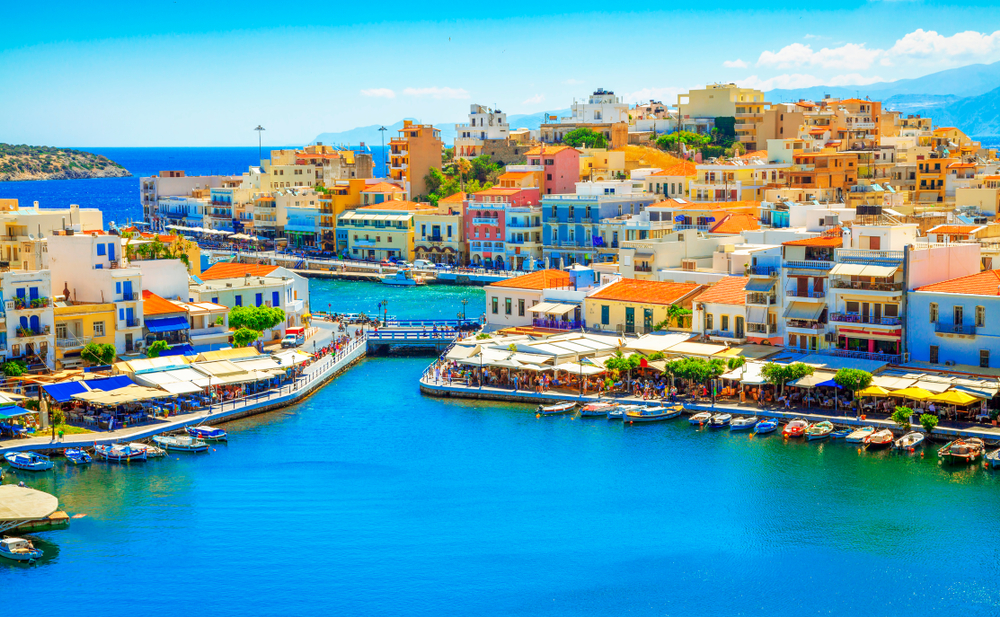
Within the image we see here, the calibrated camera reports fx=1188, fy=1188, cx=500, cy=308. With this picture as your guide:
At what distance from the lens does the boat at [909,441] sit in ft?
128

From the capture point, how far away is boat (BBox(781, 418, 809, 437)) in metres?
41.1

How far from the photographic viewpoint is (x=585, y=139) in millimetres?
116562

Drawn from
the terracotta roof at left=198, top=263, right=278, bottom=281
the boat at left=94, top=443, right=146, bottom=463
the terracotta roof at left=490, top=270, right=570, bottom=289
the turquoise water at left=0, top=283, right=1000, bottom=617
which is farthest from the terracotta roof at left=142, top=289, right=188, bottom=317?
the terracotta roof at left=490, top=270, right=570, bottom=289

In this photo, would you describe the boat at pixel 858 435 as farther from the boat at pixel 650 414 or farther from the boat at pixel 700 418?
the boat at pixel 650 414

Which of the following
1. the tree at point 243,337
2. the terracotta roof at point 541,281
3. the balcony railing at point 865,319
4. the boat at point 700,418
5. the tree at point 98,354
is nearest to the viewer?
the boat at point 700,418

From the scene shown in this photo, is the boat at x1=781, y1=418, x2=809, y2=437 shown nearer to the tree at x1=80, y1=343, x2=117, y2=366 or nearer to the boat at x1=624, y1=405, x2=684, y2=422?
the boat at x1=624, y1=405, x2=684, y2=422

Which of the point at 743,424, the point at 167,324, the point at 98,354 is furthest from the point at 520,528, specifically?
the point at 167,324

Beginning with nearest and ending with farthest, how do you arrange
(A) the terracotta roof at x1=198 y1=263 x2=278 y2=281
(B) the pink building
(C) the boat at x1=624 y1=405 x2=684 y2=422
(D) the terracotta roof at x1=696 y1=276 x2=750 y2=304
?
(C) the boat at x1=624 y1=405 x2=684 y2=422 < (D) the terracotta roof at x1=696 y1=276 x2=750 y2=304 < (A) the terracotta roof at x1=198 y1=263 x2=278 y2=281 < (B) the pink building

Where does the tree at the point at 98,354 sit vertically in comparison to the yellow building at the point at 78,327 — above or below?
below

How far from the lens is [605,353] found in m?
50.1

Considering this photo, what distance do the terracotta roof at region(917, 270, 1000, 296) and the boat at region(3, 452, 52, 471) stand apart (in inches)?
1251

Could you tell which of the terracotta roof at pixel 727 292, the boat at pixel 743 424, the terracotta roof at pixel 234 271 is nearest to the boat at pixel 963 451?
the boat at pixel 743 424

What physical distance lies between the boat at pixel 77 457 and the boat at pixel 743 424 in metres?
22.1

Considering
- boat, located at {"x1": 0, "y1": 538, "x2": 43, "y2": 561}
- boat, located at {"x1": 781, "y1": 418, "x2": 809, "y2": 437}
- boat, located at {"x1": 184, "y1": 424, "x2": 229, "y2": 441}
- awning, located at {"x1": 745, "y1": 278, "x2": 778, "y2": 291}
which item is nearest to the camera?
boat, located at {"x1": 0, "y1": 538, "x2": 43, "y2": 561}
